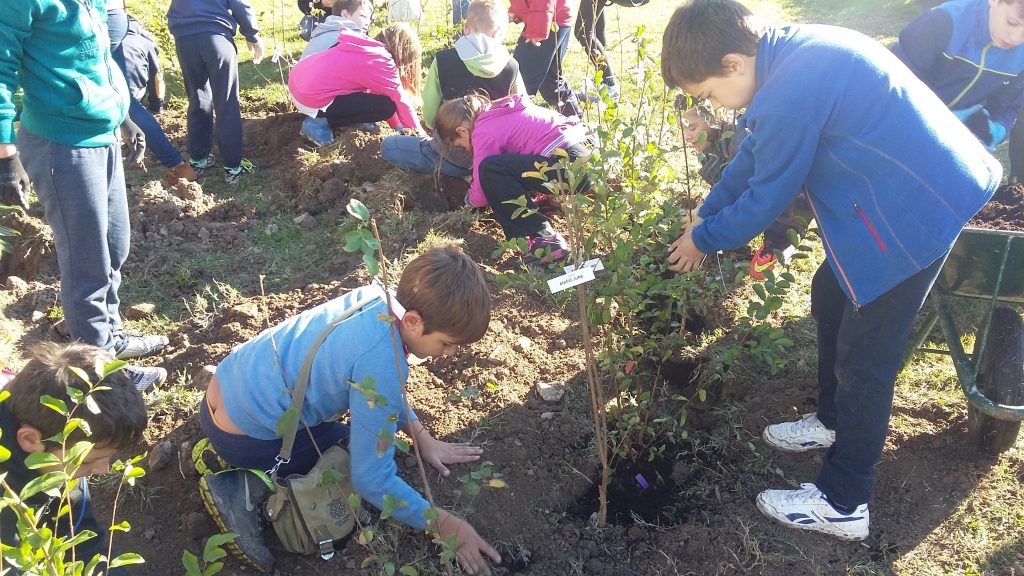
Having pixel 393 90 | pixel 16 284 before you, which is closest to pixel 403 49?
pixel 393 90

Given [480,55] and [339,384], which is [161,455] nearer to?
[339,384]

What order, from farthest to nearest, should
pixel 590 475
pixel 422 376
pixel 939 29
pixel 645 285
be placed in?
pixel 939 29 < pixel 422 376 < pixel 590 475 < pixel 645 285

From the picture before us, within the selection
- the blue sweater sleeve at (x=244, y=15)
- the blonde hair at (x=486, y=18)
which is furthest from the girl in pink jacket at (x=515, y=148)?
the blue sweater sleeve at (x=244, y=15)

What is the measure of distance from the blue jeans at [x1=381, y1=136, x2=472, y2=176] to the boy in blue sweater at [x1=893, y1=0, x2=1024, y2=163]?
2.53 m

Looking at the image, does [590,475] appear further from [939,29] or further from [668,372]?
[939,29]

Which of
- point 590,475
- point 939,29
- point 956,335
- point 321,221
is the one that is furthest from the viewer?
point 321,221

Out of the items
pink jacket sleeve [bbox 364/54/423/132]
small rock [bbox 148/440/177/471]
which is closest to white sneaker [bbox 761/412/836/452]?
small rock [bbox 148/440/177/471]

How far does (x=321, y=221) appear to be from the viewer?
4.67 m

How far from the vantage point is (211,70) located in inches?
195

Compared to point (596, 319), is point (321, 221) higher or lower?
lower

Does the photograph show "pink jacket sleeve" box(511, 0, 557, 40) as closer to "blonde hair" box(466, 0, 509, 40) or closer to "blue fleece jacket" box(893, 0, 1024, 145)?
"blonde hair" box(466, 0, 509, 40)

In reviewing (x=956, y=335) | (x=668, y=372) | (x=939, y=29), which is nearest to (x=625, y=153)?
(x=668, y=372)

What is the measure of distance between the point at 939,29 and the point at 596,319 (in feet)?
7.41

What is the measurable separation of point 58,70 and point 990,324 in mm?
3371
